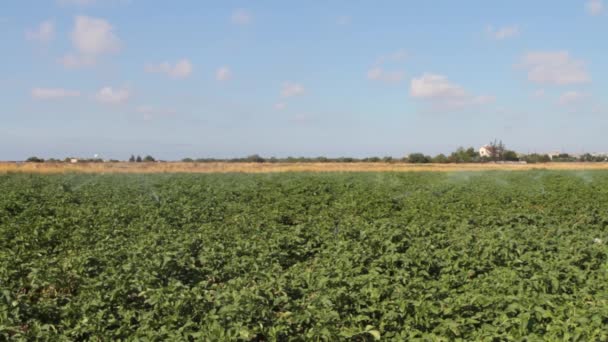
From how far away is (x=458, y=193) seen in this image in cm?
1831

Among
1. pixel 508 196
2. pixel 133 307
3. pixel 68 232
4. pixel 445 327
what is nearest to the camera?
pixel 445 327

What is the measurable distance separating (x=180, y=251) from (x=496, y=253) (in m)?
4.19

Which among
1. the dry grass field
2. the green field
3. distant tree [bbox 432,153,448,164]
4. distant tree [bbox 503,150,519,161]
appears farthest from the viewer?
distant tree [bbox 503,150,519,161]

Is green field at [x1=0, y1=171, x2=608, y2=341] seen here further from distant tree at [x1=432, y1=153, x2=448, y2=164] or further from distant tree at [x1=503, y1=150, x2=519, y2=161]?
distant tree at [x1=503, y1=150, x2=519, y2=161]

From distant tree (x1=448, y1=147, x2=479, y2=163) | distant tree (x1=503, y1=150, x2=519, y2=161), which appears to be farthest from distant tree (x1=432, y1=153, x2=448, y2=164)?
distant tree (x1=503, y1=150, x2=519, y2=161)

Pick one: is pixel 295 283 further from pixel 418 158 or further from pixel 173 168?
pixel 418 158

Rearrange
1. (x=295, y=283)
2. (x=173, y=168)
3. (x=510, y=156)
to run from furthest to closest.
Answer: (x=510, y=156)
(x=173, y=168)
(x=295, y=283)

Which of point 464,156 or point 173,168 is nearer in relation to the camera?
point 173,168

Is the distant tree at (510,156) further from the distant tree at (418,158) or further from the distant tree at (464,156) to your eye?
the distant tree at (418,158)

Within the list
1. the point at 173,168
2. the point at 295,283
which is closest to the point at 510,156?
the point at 173,168

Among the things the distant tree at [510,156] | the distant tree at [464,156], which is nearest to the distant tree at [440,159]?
the distant tree at [464,156]

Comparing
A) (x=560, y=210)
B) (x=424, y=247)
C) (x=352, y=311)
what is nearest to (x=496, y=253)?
(x=424, y=247)

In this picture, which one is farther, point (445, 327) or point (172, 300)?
point (172, 300)

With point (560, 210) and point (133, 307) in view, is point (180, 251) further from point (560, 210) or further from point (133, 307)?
point (560, 210)
